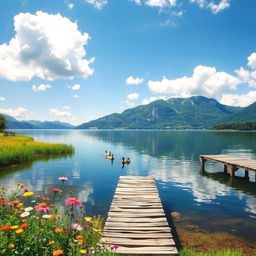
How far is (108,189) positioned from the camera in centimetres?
2341

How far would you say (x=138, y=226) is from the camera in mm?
10531

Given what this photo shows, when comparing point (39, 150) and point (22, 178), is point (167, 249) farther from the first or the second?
point (39, 150)

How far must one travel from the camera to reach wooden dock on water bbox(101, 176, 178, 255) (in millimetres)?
8555

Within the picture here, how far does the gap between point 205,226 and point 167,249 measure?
22.8 ft

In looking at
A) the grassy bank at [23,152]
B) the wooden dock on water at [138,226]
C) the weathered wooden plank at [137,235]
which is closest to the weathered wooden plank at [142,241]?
the wooden dock on water at [138,226]

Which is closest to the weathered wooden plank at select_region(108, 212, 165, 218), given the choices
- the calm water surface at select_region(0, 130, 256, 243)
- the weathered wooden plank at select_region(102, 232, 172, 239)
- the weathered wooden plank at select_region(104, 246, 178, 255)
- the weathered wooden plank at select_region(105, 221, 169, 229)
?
the weathered wooden plank at select_region(105, 221, 169, 229)

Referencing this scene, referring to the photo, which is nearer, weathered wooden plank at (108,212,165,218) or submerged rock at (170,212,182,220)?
weathered wooden plank at (108,212,165,218)

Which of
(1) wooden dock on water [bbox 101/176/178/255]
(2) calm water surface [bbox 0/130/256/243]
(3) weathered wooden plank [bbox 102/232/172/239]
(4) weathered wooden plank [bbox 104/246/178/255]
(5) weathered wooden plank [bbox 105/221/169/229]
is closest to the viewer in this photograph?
(4) weathered wooden plank [bbox 104/246/178/255]

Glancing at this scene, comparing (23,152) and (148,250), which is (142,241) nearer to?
(148,250)

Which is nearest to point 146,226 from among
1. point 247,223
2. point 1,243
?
point 1,243

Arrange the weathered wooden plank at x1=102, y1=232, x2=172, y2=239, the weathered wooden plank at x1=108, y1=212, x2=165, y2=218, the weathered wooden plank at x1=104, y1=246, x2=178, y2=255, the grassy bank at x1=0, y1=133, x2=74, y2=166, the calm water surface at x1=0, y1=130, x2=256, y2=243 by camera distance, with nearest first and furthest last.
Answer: the weathered wooden plank at x1=104, y1=246, x2=178, y2=255
the weathered wooden plank at x1=102, y1=232, x2=172, y2=239
the weathered wooden plank at x1=108, y1=212, x2=165, y2=218
the calm water surface at x1=0, y1=130, x2=256, y2=243
the grassy bank at x1=0, y1=133, x2=74, y2=166

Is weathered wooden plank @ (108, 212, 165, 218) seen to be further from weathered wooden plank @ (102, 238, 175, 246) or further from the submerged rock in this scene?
the submerged rock

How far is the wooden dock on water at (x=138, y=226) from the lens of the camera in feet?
28.1

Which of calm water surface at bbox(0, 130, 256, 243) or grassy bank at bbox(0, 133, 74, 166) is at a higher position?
grassy bank at bbox(0, 133, 74, 166)
